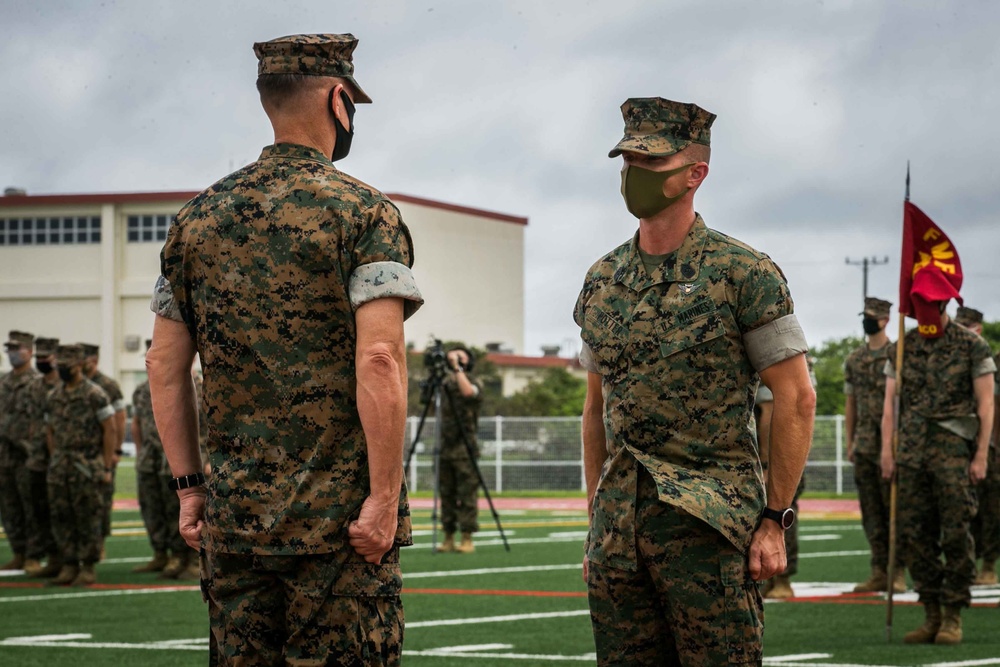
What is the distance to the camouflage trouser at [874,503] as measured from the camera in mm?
12828

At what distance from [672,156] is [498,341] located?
244 ft

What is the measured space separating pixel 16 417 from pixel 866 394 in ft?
27.6

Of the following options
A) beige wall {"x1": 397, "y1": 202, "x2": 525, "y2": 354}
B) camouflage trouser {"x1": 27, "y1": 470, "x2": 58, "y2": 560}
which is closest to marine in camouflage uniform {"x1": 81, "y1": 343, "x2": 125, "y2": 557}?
camouflage trouser {"x1": 27, "y1": 470, "x2": 58, "y2": 560}

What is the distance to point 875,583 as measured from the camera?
12.7m

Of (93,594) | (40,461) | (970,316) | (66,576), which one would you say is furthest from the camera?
(40,461)

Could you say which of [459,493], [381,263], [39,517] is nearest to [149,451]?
[39,517]

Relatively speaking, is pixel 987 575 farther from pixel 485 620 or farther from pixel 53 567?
pixel 53 567

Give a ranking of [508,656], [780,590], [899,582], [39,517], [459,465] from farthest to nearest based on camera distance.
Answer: [459,465] < [39,517] < [899,582] < [780,590] < [508,656]

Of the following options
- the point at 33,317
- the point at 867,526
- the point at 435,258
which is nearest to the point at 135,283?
the point at 33,317

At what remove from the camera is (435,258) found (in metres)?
Result: 75.4

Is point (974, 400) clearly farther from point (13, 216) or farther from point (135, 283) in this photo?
point (13, 216)

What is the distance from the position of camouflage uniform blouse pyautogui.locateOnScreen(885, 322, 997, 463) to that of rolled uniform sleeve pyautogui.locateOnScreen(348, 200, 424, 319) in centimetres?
637

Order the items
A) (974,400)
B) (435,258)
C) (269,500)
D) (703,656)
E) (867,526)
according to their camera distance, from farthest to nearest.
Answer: (435,258)
(867,526)
(974,400)
(703,656)
(269,500)

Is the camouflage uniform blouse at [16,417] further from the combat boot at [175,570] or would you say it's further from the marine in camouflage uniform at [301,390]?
the marine in camouflage uniform at [301,390]
